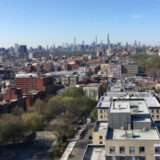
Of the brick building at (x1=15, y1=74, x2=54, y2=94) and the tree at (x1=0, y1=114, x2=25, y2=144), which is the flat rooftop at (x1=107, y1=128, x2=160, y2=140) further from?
the brick building at (x1=15, y1=74, x2=54, y2=94)

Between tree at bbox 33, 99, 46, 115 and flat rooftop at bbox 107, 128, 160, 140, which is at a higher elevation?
flat rooftop at bbox 107, 128, 160, 140

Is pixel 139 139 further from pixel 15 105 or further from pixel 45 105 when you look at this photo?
pixel 15 105

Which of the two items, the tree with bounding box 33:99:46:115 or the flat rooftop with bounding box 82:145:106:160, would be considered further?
the tree with bounding box 33:99:46:115

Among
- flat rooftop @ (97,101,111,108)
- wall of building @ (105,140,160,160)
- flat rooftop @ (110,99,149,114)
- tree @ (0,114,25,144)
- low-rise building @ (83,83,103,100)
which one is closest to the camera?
wall of building @ (105,140,160,160)

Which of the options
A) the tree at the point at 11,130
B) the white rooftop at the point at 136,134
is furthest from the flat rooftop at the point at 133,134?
the tree at the point at 11,130

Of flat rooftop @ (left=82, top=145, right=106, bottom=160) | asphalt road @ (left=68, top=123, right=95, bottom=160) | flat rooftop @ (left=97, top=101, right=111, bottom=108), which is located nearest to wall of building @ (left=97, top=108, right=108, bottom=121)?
flat rooftop @ (left=97, top=101, right=111, bottom=108)

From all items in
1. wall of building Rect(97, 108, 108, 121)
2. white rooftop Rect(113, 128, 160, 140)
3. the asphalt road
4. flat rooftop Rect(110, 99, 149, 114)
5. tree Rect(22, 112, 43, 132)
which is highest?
flat rooftop Rect(110, 99, 149, 114)

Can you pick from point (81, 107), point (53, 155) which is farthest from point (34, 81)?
point (53, 155)
